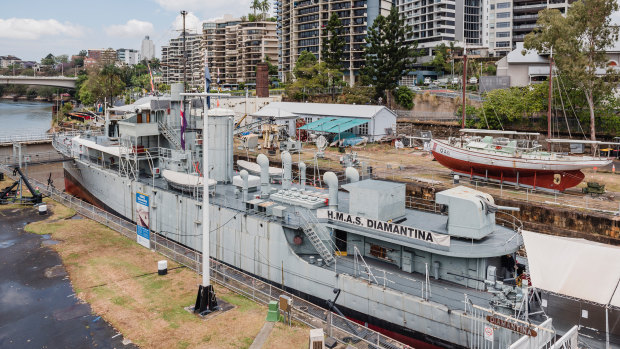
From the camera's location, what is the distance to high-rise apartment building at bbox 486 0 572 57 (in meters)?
Result: 89.4

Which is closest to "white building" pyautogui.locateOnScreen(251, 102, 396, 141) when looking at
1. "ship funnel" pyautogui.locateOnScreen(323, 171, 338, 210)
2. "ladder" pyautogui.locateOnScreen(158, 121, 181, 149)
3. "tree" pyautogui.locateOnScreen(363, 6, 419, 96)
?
"tree" pyautogui.locateOnScreen(363, 6, 419, 96)

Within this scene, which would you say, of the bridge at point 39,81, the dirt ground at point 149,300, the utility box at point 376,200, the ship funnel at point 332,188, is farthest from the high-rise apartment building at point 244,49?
the utility box at point 376,200

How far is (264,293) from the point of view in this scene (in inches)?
695

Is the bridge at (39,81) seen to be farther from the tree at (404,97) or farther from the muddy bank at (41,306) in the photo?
the muddy bank at (41,306)

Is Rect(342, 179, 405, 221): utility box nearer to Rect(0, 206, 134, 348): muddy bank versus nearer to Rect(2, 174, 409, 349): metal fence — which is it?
Rect(2, 174, 409, 349): metal fence

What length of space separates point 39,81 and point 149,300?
10364 cm

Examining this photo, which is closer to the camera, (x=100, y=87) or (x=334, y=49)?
(x=334, y=49)

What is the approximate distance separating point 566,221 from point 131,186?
27230 mm

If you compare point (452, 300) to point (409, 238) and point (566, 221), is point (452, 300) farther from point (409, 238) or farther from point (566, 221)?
point (566, 221)

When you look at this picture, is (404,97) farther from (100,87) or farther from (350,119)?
(100,87)

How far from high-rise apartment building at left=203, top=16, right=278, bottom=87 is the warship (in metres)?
98.1

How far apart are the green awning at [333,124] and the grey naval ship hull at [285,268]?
86.0ft

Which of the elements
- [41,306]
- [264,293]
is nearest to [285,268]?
A: [264,293]

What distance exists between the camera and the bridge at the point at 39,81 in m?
96.5
